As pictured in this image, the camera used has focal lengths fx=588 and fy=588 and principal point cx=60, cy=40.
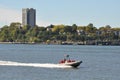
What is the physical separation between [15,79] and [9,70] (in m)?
12.9

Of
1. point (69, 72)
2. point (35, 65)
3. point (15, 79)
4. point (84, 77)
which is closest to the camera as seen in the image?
point (15, 79)

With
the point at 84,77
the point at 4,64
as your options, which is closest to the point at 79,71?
the point at 84,77

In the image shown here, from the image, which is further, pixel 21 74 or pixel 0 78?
pixel 21 74

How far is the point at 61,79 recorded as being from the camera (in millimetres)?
70688

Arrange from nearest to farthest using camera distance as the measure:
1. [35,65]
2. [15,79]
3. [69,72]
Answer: [15,79] → [69,72] → [35,65]

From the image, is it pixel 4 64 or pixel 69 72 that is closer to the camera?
pixel 69 72

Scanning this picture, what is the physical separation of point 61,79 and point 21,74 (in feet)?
24.6

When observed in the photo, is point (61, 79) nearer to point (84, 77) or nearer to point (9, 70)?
point (84, 77)

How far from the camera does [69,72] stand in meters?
79.9

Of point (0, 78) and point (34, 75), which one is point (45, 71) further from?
point (0, 78)

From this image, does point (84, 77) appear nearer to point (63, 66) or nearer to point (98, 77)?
point (98, 77)

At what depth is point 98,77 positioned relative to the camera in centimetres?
7362

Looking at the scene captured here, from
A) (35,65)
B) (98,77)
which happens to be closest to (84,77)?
(98,77)

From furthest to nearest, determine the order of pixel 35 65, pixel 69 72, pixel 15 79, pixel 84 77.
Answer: pixel 35 65, pixel 69 72, pixel 84 77, pixel 15 79
